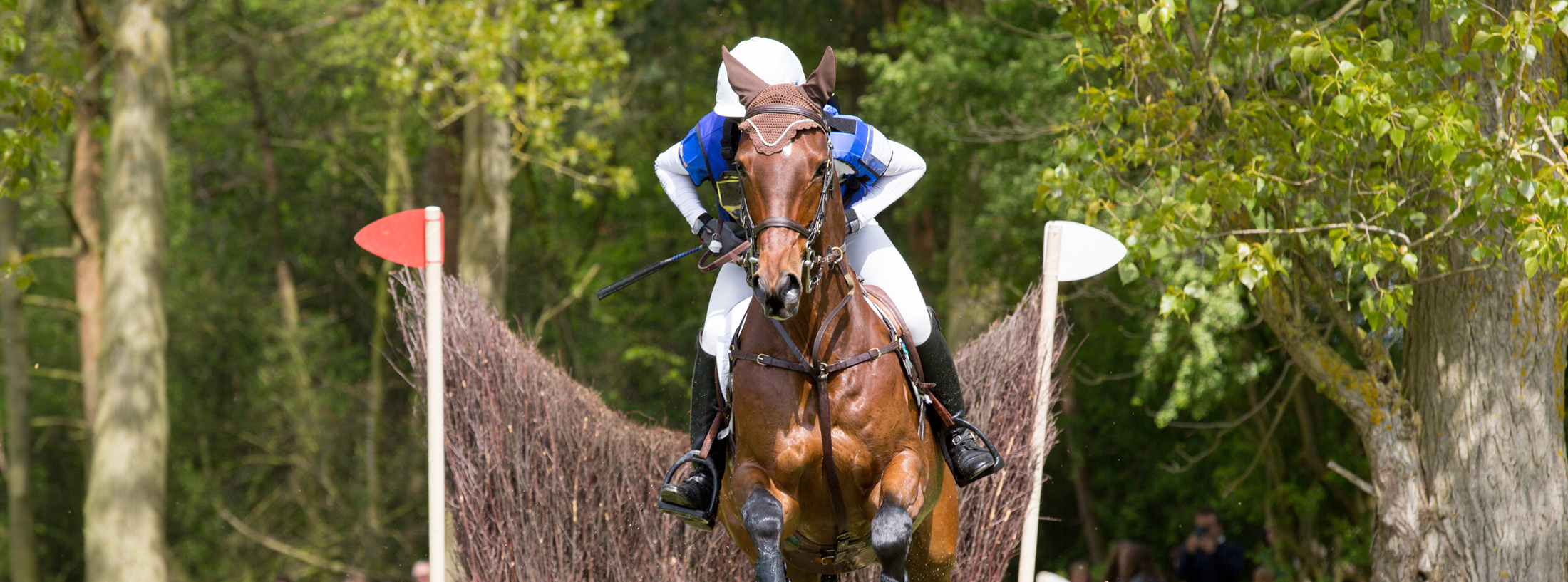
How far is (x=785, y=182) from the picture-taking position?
2.89 m

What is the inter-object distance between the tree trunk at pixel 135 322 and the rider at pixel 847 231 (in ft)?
29.8

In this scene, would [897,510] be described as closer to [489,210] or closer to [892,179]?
[892,179]

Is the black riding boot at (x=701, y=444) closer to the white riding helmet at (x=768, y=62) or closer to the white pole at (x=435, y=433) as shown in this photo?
the white riding helmet at (x=768, y=62)

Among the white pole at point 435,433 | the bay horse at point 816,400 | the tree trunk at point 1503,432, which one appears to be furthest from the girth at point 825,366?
the tree trunk at point 1503,432

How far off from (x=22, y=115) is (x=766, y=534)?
187 inches

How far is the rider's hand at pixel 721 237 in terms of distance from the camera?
337cm

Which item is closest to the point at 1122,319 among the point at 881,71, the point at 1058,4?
the point at 881,71

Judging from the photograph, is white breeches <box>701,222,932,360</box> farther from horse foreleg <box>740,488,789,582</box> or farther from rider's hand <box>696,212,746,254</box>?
horse foreleg <box>740,488,789,582</box>

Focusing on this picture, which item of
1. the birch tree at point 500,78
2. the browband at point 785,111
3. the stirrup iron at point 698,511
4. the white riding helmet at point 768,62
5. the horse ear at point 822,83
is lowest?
the stirrup iron at point 698,511

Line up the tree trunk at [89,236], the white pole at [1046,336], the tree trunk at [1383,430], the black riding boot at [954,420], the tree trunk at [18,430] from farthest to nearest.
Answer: the tree trunk at [18,430] → the tree trunk at [89,236] → the tree trunk at [1383,430] → the white pole at [1046,336] → the black riding boot at [954,420]

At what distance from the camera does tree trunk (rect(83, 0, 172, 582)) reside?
35.9ft

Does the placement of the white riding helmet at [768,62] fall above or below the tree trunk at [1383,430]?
above

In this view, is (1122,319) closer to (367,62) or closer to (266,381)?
(367,62)

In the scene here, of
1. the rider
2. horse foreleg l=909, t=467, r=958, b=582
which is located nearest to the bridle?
the rider
